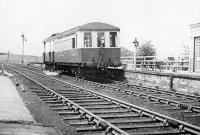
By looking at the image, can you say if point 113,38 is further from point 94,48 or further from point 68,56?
point 68,56

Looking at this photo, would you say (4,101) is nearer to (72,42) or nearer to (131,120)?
(131,120)

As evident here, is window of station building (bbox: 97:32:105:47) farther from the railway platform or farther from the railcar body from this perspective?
the railway platform

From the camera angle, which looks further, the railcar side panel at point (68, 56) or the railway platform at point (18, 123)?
the railcar side panel at point (68, 56)

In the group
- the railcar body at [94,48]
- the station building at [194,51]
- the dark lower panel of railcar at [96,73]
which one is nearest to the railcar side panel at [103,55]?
the railcar body at [94,48]

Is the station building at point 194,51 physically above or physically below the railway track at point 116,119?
above

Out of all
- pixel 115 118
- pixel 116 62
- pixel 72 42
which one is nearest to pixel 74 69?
pixel 72 42

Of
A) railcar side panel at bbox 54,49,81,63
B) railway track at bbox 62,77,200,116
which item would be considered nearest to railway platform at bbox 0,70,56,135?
railway track at bbox 62,77,200,116

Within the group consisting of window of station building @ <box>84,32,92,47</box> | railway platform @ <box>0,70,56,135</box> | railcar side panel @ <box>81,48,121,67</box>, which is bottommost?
railway platform @ <box>0,70,56,135</box>

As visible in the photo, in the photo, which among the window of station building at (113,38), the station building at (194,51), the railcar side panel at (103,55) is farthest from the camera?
the window of station building at (113,38)

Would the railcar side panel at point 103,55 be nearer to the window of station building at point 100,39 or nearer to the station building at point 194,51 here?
the window of station building at point 100,39

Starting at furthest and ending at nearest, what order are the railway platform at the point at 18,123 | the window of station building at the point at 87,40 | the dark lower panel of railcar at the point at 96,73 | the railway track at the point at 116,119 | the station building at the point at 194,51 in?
1. the dark lower panel of railcar at the point at 96,73
2. the window of station building at the point at 87,40
3. the station building at the point at 194,51
4. the railway track at the point at 116,119
5. the railway platform at the point at 18,123

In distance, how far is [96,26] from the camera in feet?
64.7

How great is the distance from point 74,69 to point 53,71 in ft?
20.2

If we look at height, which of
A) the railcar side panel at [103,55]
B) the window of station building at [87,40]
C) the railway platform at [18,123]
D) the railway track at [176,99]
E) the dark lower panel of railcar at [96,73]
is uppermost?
the window of station building at [87,40]
